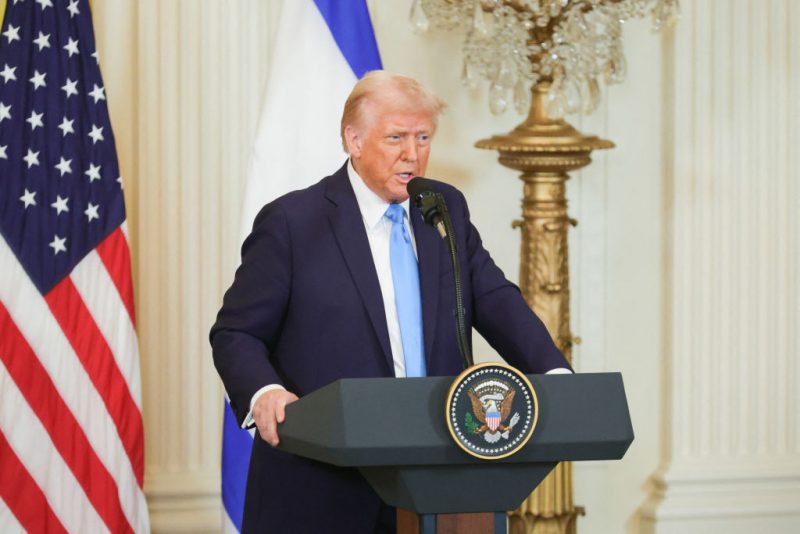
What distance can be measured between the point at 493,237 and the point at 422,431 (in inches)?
106

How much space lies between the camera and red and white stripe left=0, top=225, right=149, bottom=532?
12.0ft

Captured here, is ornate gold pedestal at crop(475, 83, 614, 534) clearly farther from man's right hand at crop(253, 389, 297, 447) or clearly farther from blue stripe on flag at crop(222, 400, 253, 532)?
man's right hand at crop(253, 389, 297, 447)

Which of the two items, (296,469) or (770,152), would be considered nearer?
(296,469)

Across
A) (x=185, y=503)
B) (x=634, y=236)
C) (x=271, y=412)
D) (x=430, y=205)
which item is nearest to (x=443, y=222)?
(x=430, y=205)

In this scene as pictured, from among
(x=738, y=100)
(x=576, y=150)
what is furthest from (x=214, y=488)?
(x=738, y=100)

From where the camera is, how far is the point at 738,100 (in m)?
4.64

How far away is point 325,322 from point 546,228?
1.70 m

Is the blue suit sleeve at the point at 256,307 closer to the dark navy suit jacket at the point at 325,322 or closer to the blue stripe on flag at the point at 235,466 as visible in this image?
the dark navy suit jacket at the point at 325,322

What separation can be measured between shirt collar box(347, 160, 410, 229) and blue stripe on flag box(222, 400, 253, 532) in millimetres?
1409

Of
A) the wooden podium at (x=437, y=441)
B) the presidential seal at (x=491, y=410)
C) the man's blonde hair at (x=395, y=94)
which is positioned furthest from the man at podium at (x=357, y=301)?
the presidential seal at (x=491, y=410)

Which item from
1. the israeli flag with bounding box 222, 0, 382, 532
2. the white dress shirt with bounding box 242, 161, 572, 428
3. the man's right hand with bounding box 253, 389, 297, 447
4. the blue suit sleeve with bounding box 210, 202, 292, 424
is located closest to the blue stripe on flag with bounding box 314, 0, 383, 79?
the israeli flag with bounding box 222, 0, 382, 532

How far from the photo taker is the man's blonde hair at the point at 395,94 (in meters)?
2.54

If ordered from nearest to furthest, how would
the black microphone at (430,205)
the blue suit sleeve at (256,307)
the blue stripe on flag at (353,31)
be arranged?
the black microphone at (430,205) < the blue suit sleeve at (256,307) < the blue stripe on flag at (353,31)

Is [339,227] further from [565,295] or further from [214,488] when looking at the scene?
[214,488]
